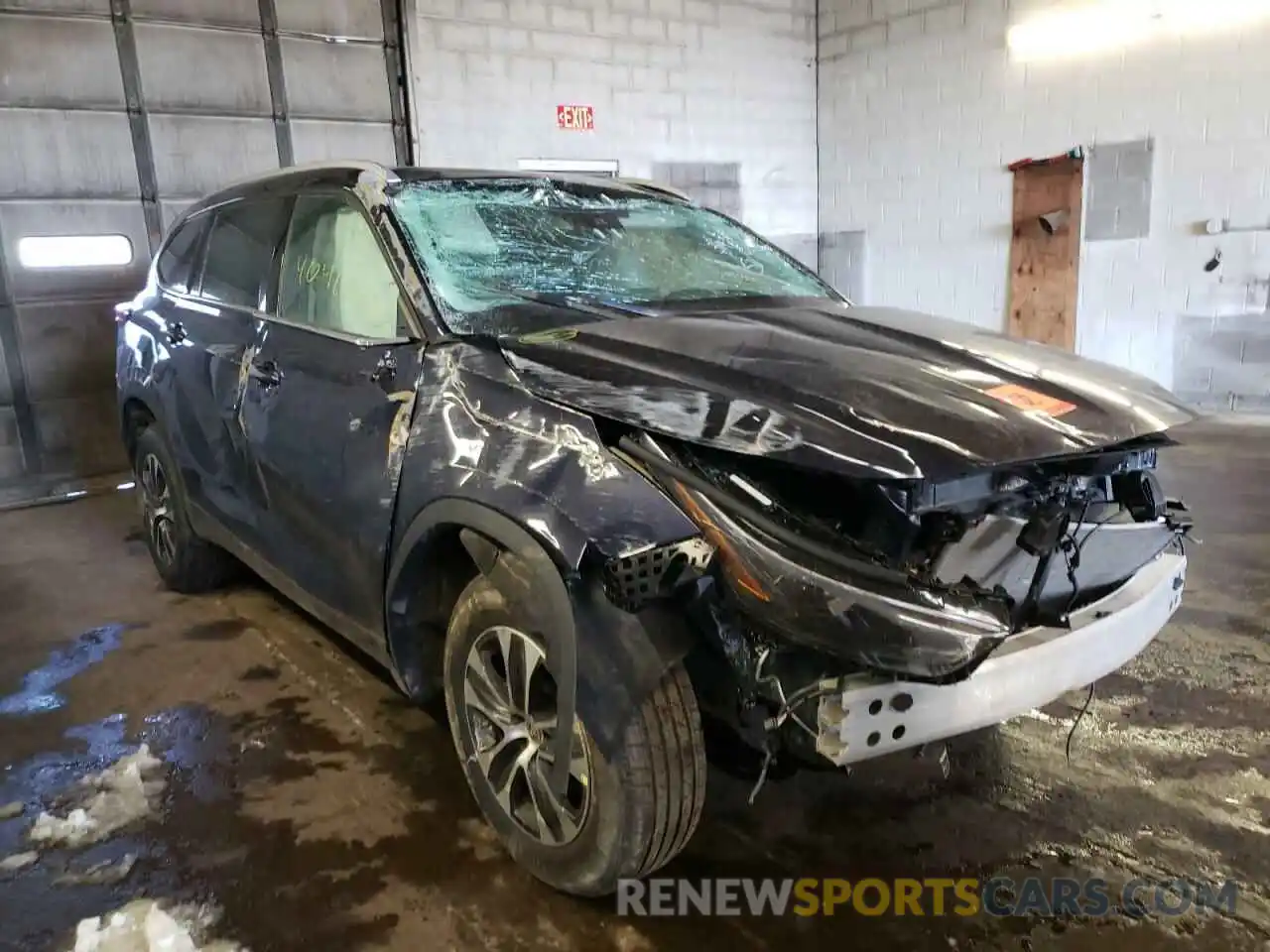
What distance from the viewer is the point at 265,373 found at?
2.76 metres

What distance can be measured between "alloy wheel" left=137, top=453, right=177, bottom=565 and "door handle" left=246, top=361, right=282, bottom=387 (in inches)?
44.9

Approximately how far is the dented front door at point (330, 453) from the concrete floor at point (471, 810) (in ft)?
1.54

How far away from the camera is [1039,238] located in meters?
8.02

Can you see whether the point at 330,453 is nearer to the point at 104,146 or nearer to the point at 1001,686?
the point at 1001,686

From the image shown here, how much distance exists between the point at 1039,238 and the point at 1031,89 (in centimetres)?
124

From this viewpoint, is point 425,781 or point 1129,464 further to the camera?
point 425,781

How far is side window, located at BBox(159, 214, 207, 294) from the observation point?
11.8 feet

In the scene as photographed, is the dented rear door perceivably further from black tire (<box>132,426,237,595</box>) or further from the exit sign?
the exit sign

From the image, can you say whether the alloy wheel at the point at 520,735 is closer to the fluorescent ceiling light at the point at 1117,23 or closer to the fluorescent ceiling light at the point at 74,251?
the fluorescent ceiling light at the point at 74,251

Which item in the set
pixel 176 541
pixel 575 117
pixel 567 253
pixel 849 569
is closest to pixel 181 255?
pixel 176 541

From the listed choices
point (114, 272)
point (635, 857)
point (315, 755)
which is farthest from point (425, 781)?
point (114, 272)

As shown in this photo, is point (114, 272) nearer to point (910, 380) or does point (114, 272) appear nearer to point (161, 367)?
point (161, 367)

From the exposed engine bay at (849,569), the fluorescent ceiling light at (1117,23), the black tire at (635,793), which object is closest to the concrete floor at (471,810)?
the black tire at (635,793)

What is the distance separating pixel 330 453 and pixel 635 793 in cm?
121
